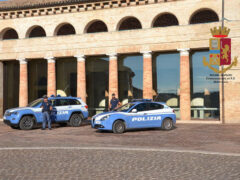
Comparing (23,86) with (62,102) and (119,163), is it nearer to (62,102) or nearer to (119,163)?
(62,102)

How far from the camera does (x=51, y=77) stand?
26062mm

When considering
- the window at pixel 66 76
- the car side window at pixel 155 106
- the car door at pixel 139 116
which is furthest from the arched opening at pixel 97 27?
the car door at pixel 139 116

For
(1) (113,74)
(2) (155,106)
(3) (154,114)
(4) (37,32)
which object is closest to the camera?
(3) (154,114)

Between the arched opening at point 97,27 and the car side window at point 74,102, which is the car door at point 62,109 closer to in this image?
the car side window at point 74,102

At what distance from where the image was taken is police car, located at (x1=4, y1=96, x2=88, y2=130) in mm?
17547

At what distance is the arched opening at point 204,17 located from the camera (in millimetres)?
24272

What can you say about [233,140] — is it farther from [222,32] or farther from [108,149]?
[222,32]

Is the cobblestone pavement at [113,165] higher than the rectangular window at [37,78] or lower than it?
lower

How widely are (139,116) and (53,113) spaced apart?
17.0 feet

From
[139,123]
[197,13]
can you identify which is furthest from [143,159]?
[197,13]

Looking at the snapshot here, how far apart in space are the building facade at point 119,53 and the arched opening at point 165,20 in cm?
8

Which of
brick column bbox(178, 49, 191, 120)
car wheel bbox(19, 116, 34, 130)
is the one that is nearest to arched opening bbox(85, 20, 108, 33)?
brick column bbox(178, 49, 191, 120)

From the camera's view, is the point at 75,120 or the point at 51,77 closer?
the point at 75,120

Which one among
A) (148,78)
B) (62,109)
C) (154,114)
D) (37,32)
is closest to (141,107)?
(154,114)
